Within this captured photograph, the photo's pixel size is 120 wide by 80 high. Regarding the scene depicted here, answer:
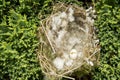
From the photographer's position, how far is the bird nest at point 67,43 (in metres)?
2.40

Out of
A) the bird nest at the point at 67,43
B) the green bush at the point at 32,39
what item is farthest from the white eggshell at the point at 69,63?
the green bush at the point at 32,39

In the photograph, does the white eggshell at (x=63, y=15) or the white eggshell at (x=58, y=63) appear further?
the white eggshell at (x=63, y=15)

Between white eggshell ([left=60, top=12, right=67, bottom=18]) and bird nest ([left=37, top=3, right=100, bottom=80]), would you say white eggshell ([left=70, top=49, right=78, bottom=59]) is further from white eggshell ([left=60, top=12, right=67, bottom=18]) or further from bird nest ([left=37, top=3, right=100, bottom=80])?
white eggshell ([left=60, top=12, right=67, bottom=18])

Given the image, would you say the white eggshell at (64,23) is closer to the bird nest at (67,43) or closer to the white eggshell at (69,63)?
the bird nest at (67,43)

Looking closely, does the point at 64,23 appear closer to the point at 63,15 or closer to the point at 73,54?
the point at 63,15

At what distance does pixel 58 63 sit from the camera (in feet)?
7.95

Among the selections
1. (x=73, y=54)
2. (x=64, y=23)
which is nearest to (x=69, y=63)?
(x=73, y=54)

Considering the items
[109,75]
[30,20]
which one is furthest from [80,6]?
[109,75]

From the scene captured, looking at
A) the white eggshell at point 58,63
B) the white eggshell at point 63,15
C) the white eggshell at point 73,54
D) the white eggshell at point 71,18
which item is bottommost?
the white eggshell at point 58,63

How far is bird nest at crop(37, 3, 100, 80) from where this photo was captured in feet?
7.87

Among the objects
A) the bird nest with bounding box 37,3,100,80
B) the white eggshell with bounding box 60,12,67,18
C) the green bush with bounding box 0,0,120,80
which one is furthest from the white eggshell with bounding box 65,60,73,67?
the white eggshell with bounding box 60,12,67,18

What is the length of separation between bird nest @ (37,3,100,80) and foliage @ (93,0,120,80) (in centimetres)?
6

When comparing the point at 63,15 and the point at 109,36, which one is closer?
the point at 109,36

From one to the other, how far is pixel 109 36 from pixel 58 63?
396 millimetres
